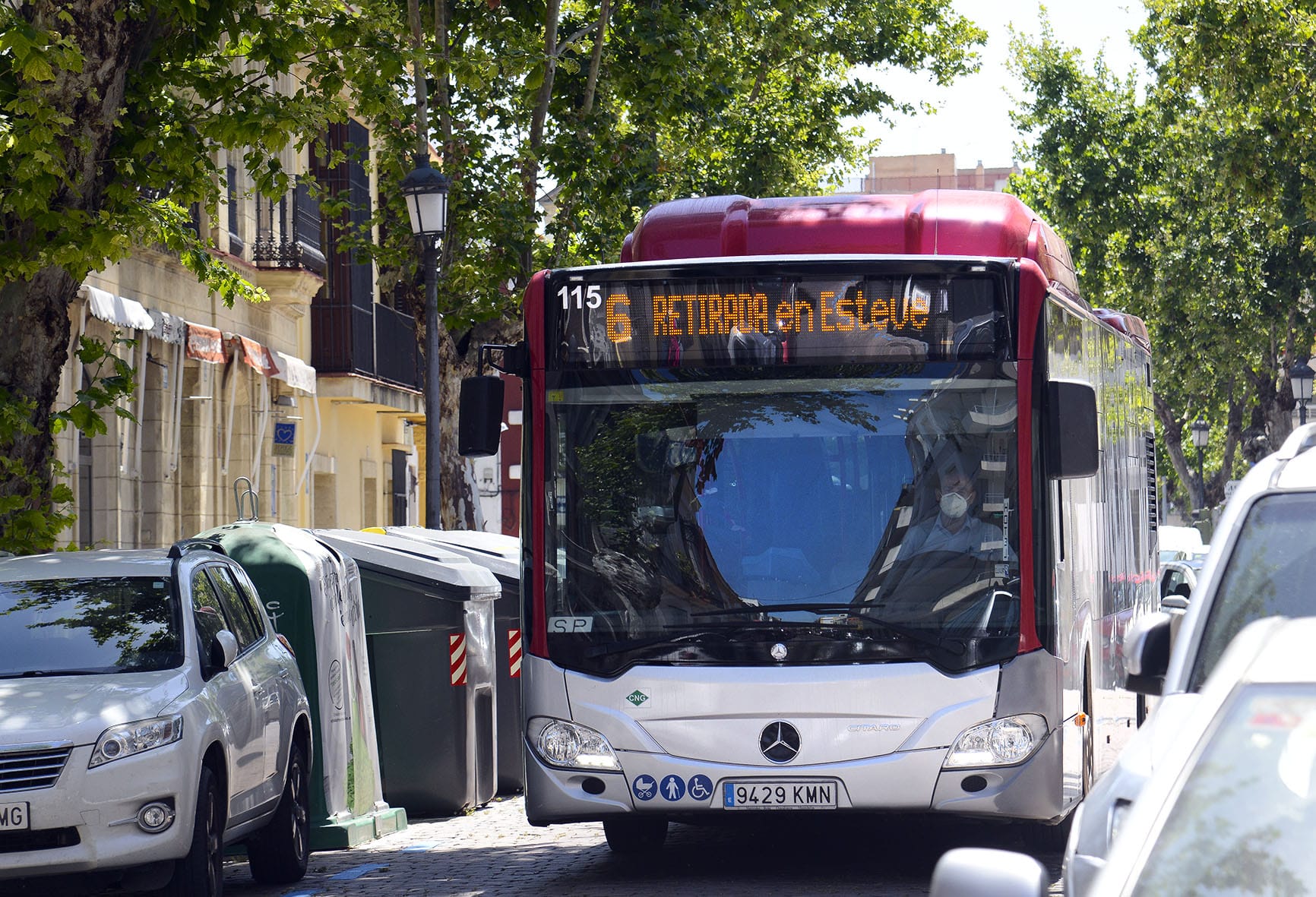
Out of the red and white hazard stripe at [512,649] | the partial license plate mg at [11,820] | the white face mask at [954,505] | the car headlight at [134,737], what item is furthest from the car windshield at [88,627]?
the red and white hazard stripe at [512,649]

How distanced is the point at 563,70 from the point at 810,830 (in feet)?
Result: 37.8

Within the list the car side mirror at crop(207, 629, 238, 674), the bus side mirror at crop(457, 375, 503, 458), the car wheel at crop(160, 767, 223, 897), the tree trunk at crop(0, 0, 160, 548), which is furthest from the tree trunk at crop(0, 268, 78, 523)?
the bus side mirror at crop(457, 375, 503, 458)

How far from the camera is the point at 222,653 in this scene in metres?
9.81

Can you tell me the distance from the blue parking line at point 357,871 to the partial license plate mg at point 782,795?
8.31 feet

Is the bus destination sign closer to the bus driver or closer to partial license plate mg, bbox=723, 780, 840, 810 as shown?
the bus driver

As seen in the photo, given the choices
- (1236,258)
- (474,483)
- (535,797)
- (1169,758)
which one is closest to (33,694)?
(535,797)

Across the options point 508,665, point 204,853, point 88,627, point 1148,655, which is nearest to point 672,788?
point 204,853

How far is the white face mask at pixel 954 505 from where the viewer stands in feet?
30.5

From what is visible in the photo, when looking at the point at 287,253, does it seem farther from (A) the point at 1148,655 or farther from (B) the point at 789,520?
(A) the point at 1148,655

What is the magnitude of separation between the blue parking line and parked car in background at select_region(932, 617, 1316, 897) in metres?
7.86

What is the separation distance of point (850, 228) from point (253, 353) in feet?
58.0

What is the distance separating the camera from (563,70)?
21734 mm

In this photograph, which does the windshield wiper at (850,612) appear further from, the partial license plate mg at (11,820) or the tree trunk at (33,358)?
the tree trunk at (33,358)

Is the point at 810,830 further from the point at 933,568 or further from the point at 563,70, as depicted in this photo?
the point at 563,70
